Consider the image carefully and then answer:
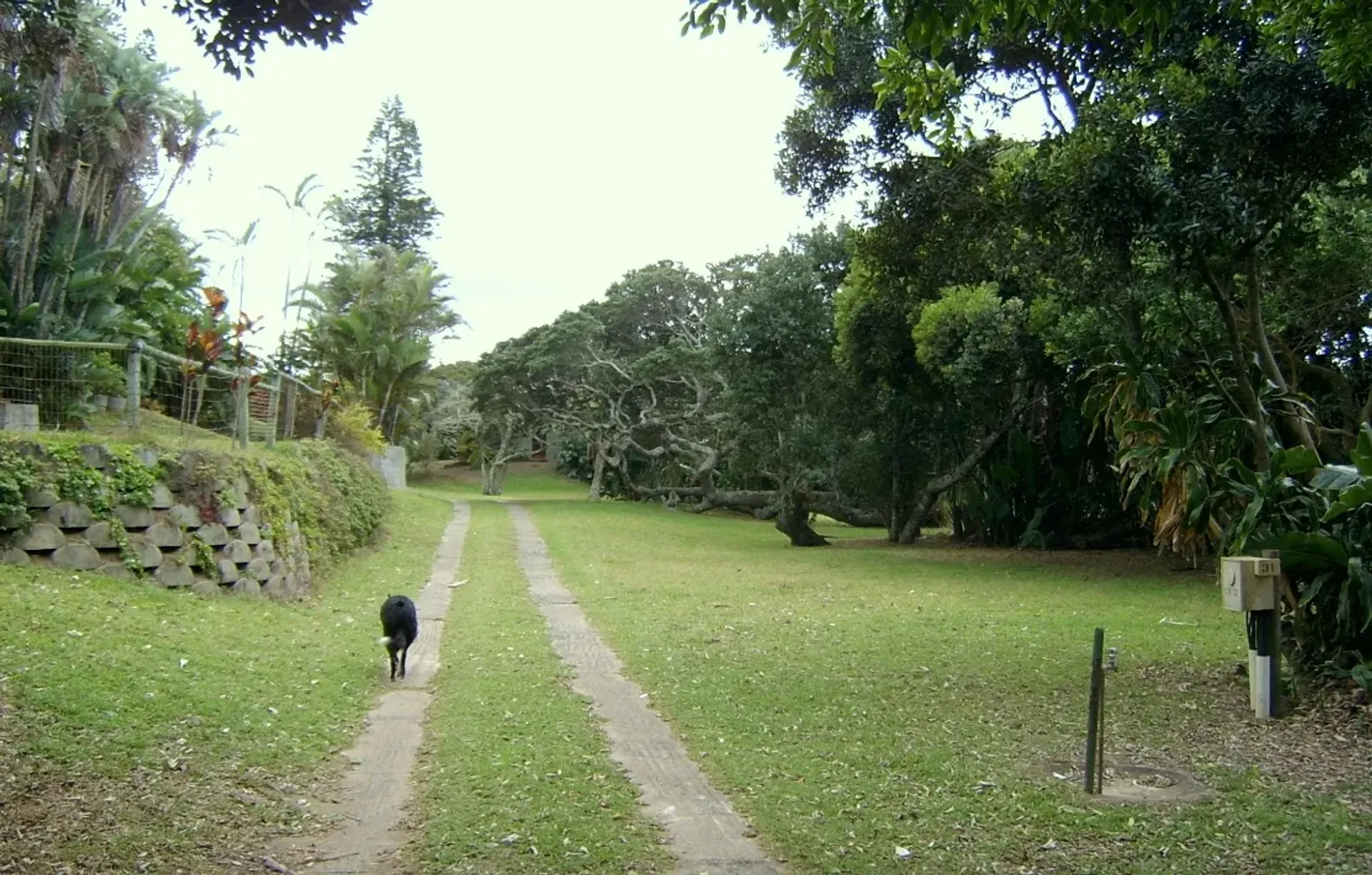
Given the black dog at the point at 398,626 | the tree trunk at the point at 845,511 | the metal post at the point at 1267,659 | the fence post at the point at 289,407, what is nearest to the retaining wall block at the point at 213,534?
the black dog at the point at 398,626

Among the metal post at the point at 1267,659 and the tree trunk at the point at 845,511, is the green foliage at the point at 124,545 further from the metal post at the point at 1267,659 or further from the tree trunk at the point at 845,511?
the tree trunk at the point at 845,511

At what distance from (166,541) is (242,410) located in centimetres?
310

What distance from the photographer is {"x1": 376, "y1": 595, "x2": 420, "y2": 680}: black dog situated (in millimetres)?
8609

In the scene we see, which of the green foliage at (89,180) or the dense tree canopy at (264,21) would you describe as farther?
the green foliage at (89,180)

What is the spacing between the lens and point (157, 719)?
639 cm

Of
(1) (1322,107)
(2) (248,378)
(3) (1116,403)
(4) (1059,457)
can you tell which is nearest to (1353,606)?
(3) (1116,403)

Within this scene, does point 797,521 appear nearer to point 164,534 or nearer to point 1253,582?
point 164,534

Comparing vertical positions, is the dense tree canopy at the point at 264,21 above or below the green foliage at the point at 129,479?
above

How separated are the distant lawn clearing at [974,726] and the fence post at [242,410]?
468 centimetres

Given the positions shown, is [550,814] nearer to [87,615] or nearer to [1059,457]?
[87,615]

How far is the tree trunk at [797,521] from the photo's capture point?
26.0 meters

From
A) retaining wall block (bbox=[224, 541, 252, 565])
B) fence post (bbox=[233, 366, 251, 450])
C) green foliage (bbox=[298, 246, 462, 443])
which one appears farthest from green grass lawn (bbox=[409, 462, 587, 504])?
retaining wall block (bbox=[224, 541, 252, 565])

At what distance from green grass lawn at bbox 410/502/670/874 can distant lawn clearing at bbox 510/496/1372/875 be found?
0.65 m

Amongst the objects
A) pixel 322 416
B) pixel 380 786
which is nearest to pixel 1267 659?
pixel 380 786
